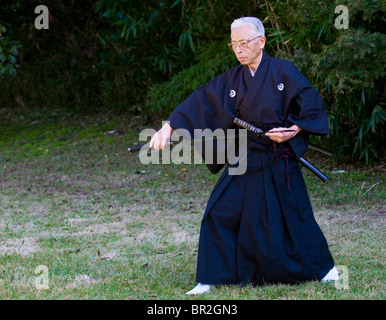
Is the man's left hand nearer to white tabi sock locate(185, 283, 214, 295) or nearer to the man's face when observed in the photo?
the man's face

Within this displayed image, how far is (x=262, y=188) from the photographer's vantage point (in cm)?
331

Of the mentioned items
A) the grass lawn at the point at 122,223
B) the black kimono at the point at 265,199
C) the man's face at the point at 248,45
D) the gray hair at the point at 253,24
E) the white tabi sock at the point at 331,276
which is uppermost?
the gray hair at the point at 253,24

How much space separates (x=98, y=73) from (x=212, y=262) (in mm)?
8173

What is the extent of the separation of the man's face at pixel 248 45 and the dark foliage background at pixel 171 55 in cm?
238

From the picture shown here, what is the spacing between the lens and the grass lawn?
346cm

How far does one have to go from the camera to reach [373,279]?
351 cm

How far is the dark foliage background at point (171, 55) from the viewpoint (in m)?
5.70

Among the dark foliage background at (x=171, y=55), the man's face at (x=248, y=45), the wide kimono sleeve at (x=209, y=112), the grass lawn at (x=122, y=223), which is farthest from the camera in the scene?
the dark foliage background at (x=171, y=55)

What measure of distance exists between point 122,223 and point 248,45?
8.21 ft

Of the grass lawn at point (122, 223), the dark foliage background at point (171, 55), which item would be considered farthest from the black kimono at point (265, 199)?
the dark foliage background at point (171, 55)

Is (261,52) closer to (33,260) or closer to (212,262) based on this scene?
(212,262)

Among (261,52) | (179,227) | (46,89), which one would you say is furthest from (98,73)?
(261,52)

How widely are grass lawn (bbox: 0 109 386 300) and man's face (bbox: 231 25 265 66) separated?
3.91 feet

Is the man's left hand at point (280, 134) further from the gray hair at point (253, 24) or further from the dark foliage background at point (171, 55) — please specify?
the dark foliage background at point (171, 55)
